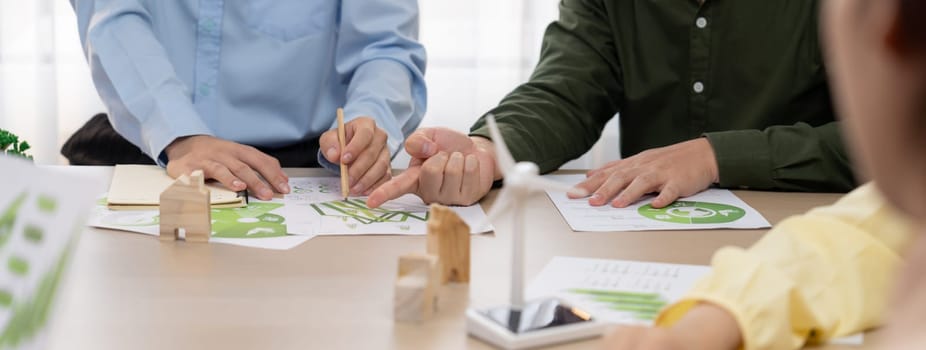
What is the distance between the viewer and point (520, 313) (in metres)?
0.72

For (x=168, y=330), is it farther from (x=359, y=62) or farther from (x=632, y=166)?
(x=359, y=62)

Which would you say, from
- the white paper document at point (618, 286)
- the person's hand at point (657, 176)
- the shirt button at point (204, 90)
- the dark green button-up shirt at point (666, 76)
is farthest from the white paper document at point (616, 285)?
the shirt button at point (204, 90)

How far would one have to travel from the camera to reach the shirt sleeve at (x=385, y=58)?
4.75 ft

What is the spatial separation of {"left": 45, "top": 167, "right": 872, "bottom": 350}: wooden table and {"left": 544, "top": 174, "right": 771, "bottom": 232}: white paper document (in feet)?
0.07

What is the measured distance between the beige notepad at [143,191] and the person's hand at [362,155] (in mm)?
131

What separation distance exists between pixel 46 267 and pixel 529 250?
1.61 feet

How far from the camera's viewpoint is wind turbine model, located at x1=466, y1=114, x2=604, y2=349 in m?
0.67

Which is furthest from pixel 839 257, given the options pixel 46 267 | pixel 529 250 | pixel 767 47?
pixel 767 47

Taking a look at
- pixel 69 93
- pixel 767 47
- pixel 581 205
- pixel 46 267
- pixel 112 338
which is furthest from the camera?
pixel 69 93

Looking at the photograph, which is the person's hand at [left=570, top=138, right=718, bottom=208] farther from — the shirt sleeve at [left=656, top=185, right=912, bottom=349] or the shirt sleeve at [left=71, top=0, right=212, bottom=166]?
the shirt sleeve at [left=71, top=0, right=212, bottom=166]

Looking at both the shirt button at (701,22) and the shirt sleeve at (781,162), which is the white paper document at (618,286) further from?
the shirt button at (701,22)

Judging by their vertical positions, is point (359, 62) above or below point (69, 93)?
above

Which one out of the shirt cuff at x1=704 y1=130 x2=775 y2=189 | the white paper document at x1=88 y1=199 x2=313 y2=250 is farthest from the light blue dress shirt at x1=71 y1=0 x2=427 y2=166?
the shirt cuff at x1=704 y1=130 x2=775 y2=189

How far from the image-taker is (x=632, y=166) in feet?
3.97
